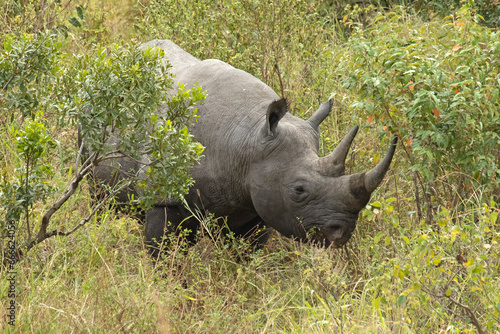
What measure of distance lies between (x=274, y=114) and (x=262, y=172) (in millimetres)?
451

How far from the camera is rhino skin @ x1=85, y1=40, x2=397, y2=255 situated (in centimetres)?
507

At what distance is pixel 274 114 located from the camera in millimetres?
5340

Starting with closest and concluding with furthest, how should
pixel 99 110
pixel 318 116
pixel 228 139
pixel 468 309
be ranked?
1. pixel 468 309
2. pixel 99 110
3. pixel 228 139
4. pixel 318 116

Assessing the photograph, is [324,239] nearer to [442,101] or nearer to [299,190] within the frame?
[299,190]

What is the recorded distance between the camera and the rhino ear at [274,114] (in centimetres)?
523

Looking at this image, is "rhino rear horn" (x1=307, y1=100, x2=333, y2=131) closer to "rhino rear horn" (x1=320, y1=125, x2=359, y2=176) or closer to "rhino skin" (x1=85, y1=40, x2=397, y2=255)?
"rhino skin" (x1=85, y1=40, x2=397, y2=255)

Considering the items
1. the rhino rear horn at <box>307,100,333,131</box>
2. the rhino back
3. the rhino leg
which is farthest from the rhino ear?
the rhino leg

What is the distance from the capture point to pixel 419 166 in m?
5.52

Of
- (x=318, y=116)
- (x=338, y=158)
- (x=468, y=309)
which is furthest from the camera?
(x=318, y=116)

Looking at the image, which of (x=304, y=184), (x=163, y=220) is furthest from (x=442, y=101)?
(x=163, y=220)

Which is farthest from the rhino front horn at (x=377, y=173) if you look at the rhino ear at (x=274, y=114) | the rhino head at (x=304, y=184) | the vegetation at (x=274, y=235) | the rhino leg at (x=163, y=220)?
the rhino leg at (x=163, y=220)

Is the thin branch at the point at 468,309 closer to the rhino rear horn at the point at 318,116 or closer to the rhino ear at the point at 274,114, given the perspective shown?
the rhino ear at the point at 274,114

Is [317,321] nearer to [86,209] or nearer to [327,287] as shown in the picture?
[327,287]

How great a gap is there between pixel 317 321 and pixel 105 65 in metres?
2.11
